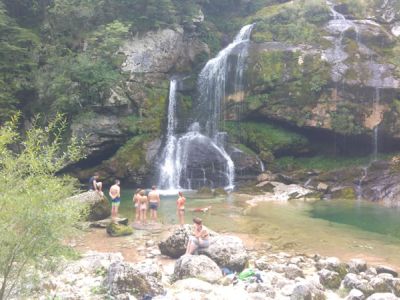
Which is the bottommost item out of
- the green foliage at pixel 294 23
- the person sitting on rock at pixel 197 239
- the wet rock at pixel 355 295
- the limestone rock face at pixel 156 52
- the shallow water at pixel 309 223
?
the shallow water at pixel 309 223

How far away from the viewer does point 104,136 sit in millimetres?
28906

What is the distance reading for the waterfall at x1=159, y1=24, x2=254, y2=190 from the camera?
29.0m

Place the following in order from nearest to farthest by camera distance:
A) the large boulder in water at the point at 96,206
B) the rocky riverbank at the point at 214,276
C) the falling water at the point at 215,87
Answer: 1. the rocky riverbank at the point at 214,276
2. the large boulder in water at the point at 96,206
3. the falling water at the point at 215,87

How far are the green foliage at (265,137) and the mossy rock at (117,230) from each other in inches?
650

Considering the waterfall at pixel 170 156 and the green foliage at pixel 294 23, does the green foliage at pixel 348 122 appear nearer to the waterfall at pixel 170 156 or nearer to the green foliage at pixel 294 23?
the green foliage at pixel 294 23

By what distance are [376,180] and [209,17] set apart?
20.2 m

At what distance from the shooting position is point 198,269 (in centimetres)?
1083

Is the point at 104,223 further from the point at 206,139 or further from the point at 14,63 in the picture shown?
the point at 14,63

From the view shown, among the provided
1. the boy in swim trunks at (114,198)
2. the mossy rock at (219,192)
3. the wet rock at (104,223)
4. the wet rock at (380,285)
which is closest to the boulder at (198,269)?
the wet rock at (380,285)

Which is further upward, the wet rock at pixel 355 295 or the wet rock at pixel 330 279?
the wet rock at pixel 355 295

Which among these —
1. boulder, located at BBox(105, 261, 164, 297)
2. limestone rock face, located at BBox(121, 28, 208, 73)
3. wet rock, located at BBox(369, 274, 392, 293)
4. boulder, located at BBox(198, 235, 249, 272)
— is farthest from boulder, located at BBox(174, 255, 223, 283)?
limestone rock face, located at BBox(121, 28, 208, 73)

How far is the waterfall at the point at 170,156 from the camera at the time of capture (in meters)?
29.0

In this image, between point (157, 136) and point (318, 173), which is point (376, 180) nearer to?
point (318, 173)

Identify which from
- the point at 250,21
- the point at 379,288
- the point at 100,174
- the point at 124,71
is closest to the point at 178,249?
the point at 379,288
